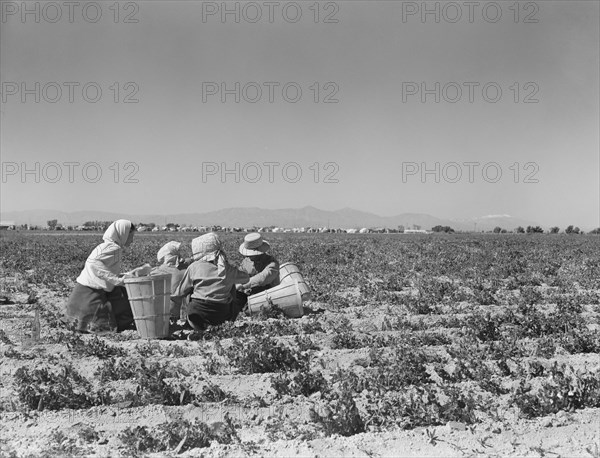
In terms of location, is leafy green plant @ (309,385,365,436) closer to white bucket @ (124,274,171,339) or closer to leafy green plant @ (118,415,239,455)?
leafy green plant @ (118,415,239,455)

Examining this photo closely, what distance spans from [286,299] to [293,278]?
322mm

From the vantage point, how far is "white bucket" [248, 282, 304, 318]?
306 inches

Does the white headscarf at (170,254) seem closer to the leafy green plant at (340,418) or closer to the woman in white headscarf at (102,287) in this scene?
the woman in white headscarf at (102,287)

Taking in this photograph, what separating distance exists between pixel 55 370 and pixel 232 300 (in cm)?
251

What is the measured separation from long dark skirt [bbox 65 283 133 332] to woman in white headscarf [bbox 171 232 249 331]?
2.81ft

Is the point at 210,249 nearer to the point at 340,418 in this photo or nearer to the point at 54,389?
the point at 54,389

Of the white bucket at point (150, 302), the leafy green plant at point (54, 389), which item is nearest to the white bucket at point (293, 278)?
the white bucket at point (150, 302)

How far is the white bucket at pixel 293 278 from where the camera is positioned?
7875mm

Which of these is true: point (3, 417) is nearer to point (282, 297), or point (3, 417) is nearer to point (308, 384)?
point (308, 384)

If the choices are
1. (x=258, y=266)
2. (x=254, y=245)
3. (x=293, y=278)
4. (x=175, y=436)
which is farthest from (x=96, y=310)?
(x=175, y=436)

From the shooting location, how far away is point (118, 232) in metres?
7.06

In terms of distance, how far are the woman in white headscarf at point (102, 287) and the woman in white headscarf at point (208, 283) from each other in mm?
824

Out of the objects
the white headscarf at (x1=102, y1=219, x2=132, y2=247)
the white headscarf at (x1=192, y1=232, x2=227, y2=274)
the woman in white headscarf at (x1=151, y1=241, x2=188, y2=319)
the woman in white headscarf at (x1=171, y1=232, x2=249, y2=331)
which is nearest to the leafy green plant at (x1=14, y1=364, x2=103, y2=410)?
the woman in white headscarf at (x1=171, y1=232, x2=249, y2=331)

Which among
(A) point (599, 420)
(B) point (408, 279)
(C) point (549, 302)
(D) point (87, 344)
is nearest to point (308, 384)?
(A) point (599, 420)
